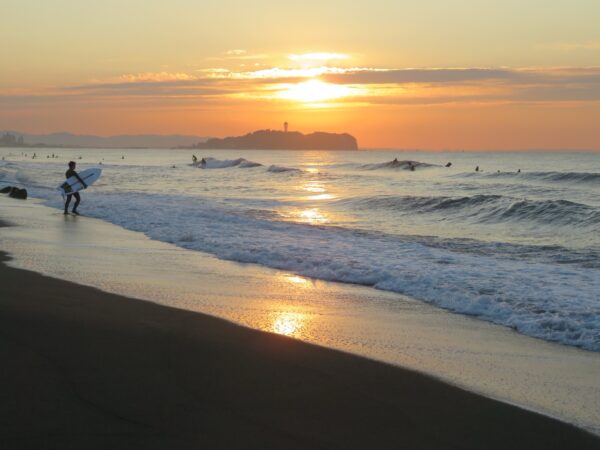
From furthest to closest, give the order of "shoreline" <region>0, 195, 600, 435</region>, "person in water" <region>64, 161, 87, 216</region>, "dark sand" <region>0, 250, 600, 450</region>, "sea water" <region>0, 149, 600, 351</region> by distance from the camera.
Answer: "person in water" <region>64, 161, 87, 216</region> < "sea water" <region>0, 149, 600, 351</region> < "shoreline" <region>0, 195, 600, 435</region> < "dark sand" <region>0, 250, 600, 450</region>

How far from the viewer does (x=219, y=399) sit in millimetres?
5074

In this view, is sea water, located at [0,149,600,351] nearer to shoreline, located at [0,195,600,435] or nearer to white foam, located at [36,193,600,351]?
white foam, located at [36,193,600,351]

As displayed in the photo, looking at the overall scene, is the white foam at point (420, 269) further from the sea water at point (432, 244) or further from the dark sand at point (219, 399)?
the dark sand at point (219, 399)

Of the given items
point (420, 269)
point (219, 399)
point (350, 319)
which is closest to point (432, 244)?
point (420, 269)

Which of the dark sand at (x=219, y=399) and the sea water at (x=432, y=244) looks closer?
the dark sand at (x=219, y=399)

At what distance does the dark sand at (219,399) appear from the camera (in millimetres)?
4418

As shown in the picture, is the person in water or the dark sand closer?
the dark sand

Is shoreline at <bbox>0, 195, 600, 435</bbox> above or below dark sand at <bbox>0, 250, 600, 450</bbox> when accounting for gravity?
below

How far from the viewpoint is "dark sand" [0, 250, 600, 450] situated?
4418mm

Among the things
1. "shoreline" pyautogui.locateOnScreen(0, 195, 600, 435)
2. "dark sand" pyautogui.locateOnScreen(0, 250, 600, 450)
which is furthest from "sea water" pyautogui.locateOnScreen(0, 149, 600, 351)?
"dark sand" pyautogui.locateOnScreen(0, 250, 600, 450)

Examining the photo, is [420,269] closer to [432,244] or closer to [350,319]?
[350,319]

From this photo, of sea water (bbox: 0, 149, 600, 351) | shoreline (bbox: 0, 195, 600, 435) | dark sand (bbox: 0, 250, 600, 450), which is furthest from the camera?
sea water (bbox: 0, 149, 600, 351)

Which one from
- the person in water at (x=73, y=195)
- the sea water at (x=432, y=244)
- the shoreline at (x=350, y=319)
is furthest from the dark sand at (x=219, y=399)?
the person in water at (x=73, y=195)

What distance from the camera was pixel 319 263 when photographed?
13.0 m
